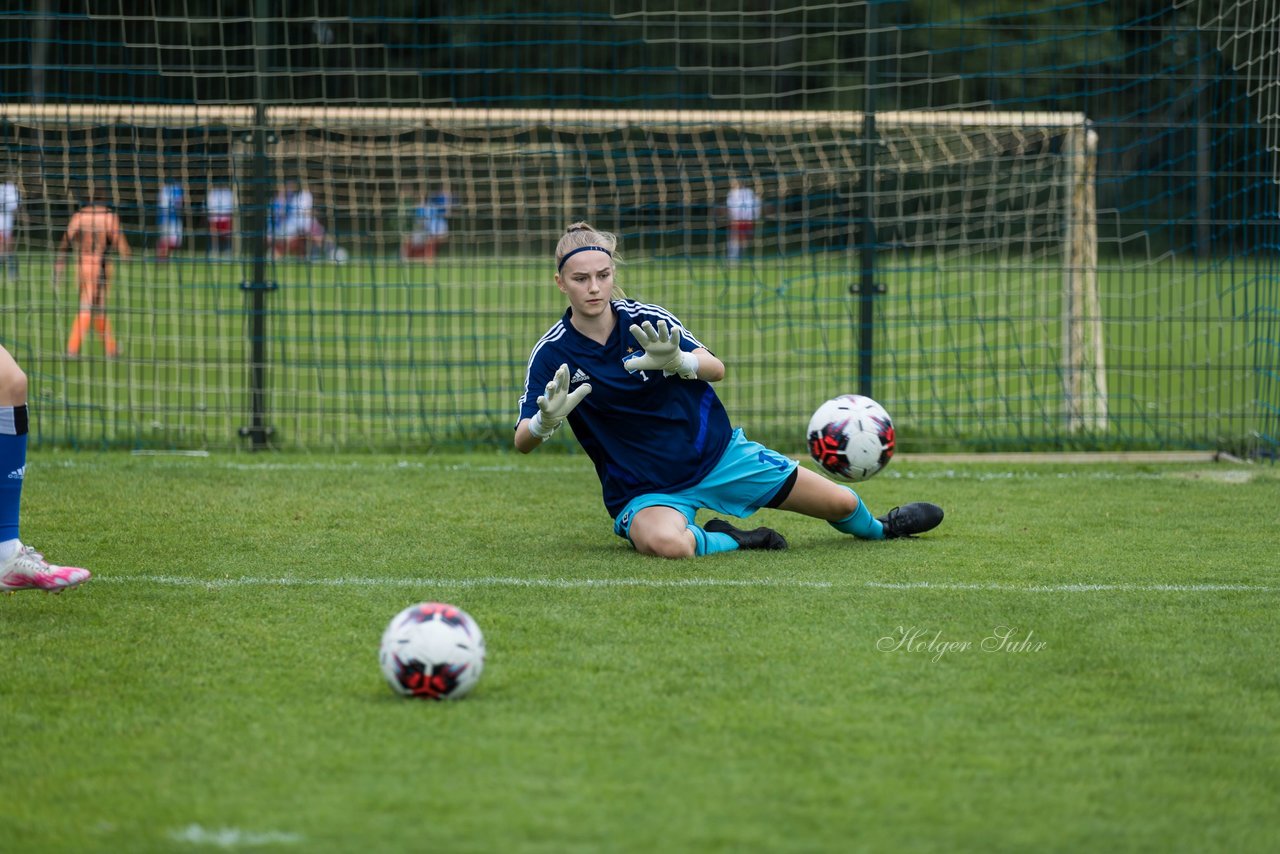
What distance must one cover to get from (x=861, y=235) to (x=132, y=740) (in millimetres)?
6361

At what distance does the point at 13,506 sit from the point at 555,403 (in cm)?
186

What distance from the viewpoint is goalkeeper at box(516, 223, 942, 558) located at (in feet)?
18.7

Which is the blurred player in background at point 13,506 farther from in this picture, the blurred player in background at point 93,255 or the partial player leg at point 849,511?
the blurred player in background at point 93,255

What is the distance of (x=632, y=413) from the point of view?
5.86m

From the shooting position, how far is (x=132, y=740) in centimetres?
349

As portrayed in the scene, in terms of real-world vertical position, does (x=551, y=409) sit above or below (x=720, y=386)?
above

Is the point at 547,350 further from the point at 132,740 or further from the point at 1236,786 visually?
the point at 1236,786

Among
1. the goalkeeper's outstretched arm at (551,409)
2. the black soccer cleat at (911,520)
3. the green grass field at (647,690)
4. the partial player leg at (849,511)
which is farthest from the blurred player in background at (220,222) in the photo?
the black soccer cleat at (911,520)

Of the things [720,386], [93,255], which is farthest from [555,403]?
[720,386]

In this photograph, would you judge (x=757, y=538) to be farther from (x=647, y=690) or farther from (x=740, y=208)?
(x=740, y=208)

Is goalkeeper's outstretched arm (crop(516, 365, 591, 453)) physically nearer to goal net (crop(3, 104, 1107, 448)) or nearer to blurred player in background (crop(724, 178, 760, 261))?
goal net (crop(3, 104, 1107, 448))

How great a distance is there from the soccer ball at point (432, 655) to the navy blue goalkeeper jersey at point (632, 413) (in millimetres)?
2030

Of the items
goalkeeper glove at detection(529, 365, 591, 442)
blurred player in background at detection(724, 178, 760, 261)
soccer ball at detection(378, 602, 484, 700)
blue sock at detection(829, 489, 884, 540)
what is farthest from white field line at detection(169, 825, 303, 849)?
blurred player in background at detection(724, 178, 760, 261)

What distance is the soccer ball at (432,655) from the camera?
3.73 m
